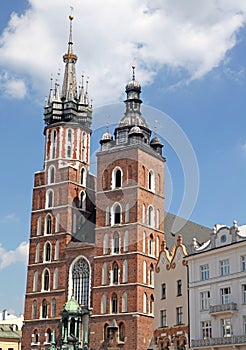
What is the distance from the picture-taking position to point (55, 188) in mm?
78875

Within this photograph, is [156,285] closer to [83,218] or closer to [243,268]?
[243,268]

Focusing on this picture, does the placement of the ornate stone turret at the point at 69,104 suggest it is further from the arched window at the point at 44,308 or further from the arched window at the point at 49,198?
the arched window at the point at 44,308

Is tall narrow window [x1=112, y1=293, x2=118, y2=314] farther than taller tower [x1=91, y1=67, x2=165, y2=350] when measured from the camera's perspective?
Yes

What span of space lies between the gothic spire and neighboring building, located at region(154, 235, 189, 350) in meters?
33.2

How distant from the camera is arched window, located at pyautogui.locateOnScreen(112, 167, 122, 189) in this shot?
7444 cm

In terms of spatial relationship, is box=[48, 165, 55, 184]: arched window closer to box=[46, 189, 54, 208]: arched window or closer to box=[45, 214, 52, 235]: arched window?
box=[46, 189, 54, 208]: arched window

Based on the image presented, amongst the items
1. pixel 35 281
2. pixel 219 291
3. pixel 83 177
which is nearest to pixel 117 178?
pixel 83 177

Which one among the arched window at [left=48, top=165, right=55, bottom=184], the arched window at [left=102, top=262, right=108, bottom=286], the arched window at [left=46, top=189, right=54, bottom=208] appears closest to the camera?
the arched window at [left=102, top=262, right=108, bottom=286]

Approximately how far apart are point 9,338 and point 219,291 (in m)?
49.5

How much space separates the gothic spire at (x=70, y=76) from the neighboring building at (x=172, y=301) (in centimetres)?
3321

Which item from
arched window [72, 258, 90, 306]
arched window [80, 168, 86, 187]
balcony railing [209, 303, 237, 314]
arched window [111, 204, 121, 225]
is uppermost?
arched window [80, 168, 86, 187]

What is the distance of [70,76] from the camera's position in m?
87.7

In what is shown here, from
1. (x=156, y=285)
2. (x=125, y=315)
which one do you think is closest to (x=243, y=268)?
(x=156, y=285)

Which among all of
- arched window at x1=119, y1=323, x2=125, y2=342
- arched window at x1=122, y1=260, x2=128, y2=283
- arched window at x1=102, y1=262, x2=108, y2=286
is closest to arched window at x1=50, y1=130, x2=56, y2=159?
arched window at x1=102, y1=262, x2=108, y2=286
